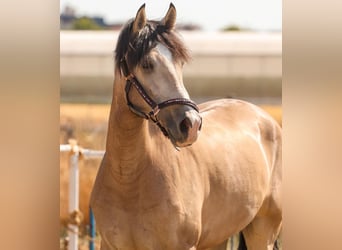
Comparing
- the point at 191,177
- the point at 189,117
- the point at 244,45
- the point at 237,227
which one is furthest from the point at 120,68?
the point at 237,227

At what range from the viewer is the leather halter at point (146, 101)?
214 cm

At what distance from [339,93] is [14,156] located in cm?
148

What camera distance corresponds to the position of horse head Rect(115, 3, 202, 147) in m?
2.14

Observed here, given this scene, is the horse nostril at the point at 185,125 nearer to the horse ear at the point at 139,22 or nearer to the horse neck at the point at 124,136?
the horse neck at the point at 124,136

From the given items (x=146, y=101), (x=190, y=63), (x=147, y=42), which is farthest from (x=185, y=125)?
(x=190, y=63)

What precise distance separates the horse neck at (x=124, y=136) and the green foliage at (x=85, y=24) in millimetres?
457

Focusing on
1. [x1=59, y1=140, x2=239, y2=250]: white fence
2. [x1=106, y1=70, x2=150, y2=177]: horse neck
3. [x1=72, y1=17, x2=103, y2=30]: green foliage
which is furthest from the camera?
[x1=59, y1=140, x2=239, y2=250]: white fence

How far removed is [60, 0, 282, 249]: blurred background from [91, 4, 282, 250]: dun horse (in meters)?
0.28

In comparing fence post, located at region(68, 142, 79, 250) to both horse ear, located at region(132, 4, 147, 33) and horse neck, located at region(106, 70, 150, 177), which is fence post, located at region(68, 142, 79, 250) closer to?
horse neck, located at region(106, 70, 150, 177)

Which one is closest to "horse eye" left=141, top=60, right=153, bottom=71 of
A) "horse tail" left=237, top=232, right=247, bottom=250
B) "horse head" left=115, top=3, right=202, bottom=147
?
"horse head" left=115, top=3, right=202, bottom=147

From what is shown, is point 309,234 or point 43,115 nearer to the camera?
point 43,115

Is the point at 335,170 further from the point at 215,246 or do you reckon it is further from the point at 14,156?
the point at 14,156

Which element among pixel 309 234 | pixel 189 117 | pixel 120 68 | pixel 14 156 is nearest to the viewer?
pixel 189 117

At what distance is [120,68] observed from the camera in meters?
2.28
